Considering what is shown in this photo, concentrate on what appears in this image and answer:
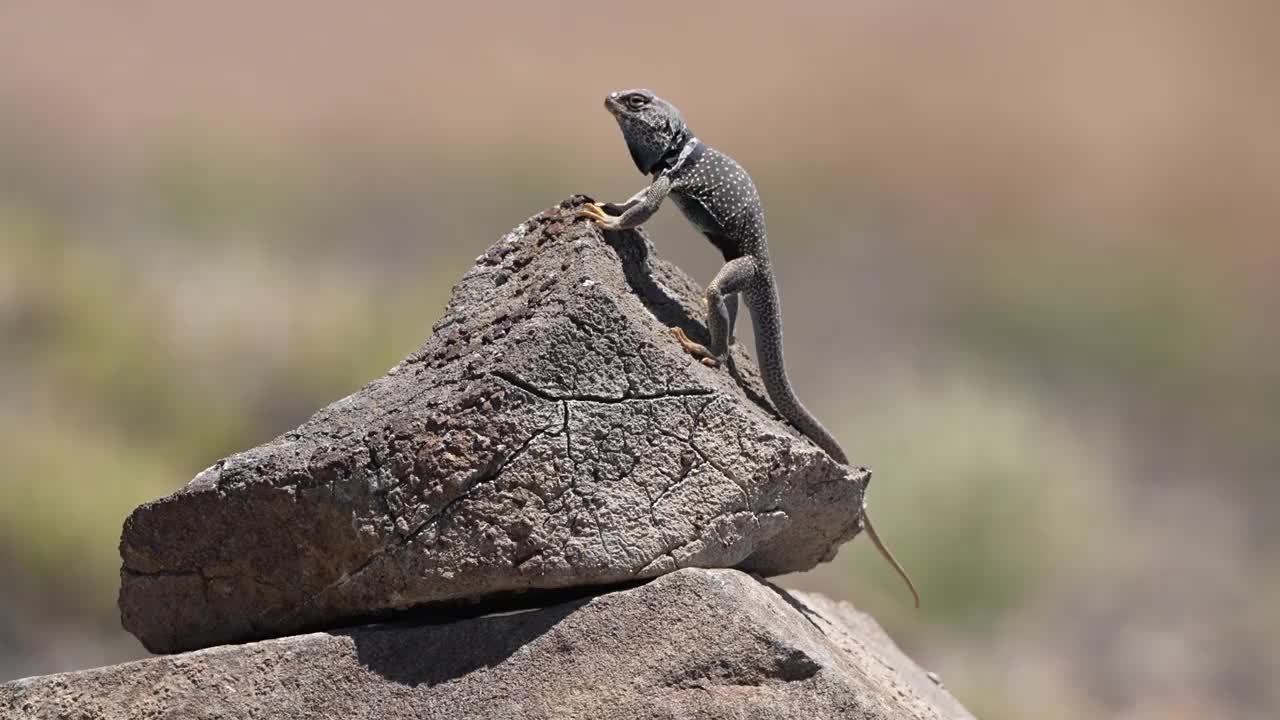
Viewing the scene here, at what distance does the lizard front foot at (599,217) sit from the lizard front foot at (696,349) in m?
0.36

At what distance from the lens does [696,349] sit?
3.59 meters

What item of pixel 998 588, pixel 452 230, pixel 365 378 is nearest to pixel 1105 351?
pixel 998 588

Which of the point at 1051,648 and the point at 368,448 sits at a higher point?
the point at 1051,648

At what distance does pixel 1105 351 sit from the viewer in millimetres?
9562

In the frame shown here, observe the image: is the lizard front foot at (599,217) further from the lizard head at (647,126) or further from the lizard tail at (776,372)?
the lizard tail at (776,372)

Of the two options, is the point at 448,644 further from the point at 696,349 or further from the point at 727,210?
the point at 727,210

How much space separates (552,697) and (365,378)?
660 cm

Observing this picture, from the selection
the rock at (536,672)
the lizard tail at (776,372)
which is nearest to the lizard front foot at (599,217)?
the lizard tail at (776,372)

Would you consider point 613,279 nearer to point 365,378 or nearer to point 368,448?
point 368,448

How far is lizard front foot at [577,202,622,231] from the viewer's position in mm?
3674

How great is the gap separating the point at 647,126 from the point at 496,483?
4.41 ft

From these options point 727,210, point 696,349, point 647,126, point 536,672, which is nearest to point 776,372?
point 696,349

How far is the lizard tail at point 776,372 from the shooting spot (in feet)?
12.8

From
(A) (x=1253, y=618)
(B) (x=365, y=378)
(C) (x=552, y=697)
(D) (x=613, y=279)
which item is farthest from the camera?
(B) (x=365, y=378)
